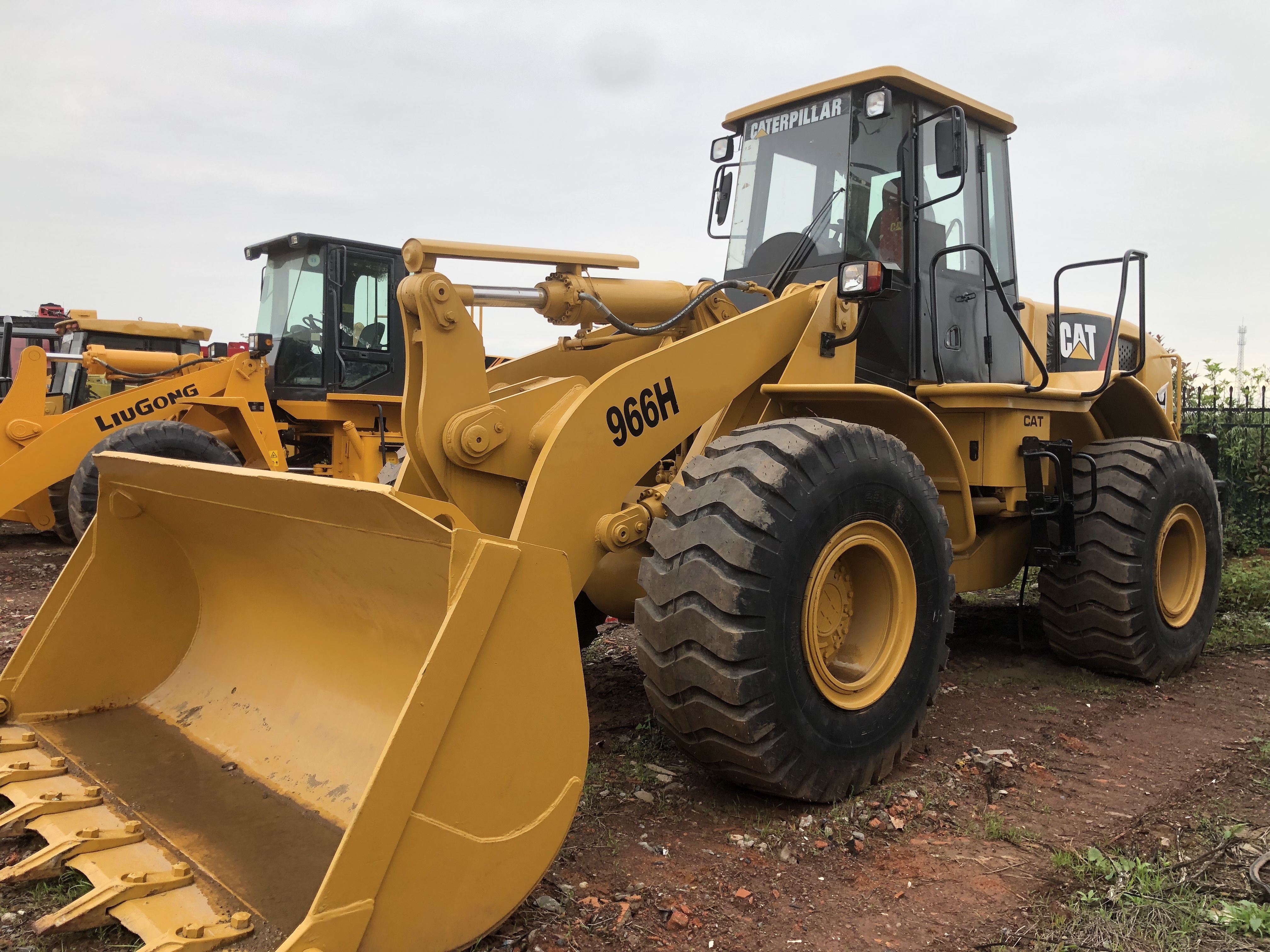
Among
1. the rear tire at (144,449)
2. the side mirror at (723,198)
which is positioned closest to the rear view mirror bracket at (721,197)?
the side mirror at (723,198)

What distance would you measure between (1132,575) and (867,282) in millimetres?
2396

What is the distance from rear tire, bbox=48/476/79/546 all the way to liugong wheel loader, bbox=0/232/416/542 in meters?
0.01

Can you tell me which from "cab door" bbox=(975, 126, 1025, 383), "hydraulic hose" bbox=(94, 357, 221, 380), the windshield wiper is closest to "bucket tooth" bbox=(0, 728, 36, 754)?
the windshield wiper

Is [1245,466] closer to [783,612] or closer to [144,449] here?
[783,612]

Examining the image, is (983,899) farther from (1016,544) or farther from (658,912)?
(1016,544)

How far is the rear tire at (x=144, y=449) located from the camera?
8.30 metres

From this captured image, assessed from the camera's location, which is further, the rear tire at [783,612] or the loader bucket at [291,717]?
the rear tire at [783,612]

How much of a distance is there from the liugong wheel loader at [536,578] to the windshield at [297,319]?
6554 millimetres

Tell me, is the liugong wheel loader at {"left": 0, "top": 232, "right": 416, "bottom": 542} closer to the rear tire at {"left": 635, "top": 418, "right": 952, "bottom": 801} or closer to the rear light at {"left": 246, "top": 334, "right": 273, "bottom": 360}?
the rear light at {"left": 246, "top": 334, "right": 273, "bottom": 360}

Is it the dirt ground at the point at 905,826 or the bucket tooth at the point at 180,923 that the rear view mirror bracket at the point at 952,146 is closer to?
the dirt ground at the point at 905,826

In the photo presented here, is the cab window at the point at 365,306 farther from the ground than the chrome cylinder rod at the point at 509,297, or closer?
farther from the ground

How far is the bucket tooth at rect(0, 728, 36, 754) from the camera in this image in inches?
134

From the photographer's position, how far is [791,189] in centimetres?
494

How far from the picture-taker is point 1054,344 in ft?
20.0
